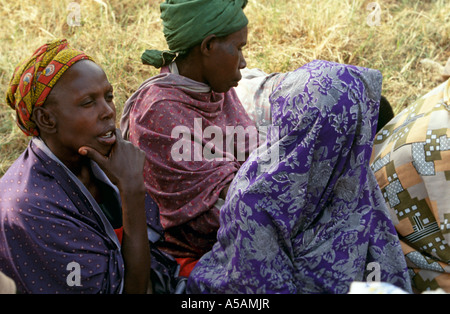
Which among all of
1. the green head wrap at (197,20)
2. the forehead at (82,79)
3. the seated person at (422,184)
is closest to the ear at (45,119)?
the forehead at (82,79)

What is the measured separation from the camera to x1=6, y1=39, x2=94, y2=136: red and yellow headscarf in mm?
2443

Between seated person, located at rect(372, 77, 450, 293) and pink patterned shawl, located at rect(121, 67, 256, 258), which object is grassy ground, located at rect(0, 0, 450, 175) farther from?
seated person, located at rect(372, 77, 450, 293)

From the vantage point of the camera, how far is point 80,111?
2.50 m

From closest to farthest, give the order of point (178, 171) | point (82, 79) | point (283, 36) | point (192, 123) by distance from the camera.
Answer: point (82, 79), point (178, 171), point (192, 123), point (283, 36)

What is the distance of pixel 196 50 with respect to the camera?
3465 millimetres

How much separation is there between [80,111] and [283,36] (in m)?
3.44

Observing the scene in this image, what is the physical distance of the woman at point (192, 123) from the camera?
3180 millimetres

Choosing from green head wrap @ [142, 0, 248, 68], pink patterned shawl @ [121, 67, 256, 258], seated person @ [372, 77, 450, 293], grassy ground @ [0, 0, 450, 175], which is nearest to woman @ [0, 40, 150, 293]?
pink patterned shawl @ [121, 67, 256, 258]

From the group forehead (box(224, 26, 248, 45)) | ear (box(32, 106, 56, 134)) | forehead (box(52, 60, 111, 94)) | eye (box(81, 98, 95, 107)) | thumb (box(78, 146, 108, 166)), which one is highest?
forehead (box(52, 60, 111, 94))

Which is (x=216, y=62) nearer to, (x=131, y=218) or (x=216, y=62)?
(x=216, y=62)

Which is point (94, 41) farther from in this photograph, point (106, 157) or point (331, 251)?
point (331, 251)

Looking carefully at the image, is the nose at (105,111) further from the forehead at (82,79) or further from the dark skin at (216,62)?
the dark skin at (216,62)

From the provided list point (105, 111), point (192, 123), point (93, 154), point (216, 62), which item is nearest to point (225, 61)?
point (216, 62)

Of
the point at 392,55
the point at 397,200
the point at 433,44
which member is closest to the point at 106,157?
the point at 397,200
